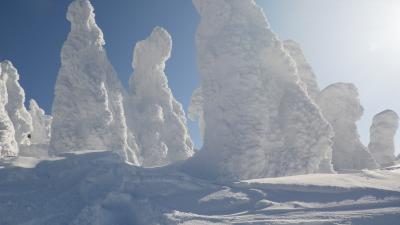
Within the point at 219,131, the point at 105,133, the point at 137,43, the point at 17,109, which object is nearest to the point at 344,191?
the point at 219,131

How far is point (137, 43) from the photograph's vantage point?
4656 centimetres

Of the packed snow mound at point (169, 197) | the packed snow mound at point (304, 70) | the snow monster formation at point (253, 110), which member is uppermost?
the packed snow mound at point (304, 70)

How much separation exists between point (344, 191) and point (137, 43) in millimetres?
35084

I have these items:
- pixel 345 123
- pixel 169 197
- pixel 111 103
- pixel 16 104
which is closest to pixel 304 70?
pixel 345 123

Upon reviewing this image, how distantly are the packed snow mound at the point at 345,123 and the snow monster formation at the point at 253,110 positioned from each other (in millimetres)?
7357

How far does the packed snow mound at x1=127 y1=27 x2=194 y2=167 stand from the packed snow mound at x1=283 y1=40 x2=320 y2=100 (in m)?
14.2

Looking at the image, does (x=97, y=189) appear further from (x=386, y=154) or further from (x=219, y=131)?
(x=386, y=154)

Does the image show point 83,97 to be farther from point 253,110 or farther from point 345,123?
point 345,123

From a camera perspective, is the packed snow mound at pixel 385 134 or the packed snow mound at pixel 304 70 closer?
the packed snow mound at pixel 304 70

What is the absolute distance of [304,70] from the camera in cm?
3556

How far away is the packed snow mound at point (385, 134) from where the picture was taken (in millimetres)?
42656

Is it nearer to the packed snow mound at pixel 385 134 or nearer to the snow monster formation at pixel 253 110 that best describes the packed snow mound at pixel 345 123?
the snow monster formation at pixel 253 110

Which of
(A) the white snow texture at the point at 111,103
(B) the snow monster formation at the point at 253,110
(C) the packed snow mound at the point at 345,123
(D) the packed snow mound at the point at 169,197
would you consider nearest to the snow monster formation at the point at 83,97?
(A) the white snow texture at the point at 111,103

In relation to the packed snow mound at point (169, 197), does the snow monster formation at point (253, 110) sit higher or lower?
higher
